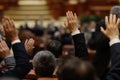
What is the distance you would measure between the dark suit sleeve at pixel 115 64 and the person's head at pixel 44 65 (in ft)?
2.19

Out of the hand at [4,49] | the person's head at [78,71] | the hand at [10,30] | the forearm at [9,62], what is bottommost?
the forearm at [9,62]

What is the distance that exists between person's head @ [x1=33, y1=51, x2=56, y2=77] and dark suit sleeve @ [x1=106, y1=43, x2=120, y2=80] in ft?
2.19

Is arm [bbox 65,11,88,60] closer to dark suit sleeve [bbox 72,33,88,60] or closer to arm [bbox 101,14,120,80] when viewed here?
dark suit sleeve [bbox 72,33,88,60]

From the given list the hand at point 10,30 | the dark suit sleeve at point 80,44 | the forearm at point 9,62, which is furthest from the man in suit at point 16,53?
the dark suit sleeve at point 80,44

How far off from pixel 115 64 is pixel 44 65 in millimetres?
713

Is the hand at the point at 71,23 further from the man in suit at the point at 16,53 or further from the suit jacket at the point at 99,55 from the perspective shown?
the man in suit at the point at 16,53

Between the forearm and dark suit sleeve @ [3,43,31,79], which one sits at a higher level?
dark suit sleeve @ [3,43,31,79]

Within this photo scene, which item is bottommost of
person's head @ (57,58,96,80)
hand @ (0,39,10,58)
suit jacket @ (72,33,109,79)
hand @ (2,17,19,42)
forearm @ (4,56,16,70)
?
forearm @ (4,56,16,70)

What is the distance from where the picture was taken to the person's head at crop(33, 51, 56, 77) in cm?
336

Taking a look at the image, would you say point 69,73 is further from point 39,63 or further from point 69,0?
point 69,0

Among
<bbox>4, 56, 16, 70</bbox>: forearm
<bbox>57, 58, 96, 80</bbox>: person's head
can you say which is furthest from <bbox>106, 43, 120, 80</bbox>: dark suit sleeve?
<bbox>4, 56, 16, 70</bbox>: forearm

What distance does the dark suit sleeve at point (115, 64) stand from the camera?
2.84 metres

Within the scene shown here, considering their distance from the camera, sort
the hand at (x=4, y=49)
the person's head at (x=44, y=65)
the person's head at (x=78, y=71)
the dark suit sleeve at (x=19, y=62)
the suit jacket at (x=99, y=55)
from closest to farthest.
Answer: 1. the person's head at (x=78, y=71)
2. the dark suit sleeve at (x=19, y=62)
3. the suit jacket at (x=99, y=55)
4. the hand at (x=4, y=49)
5. the person's head at (x=44, y=65)

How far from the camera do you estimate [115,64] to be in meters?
2.90
